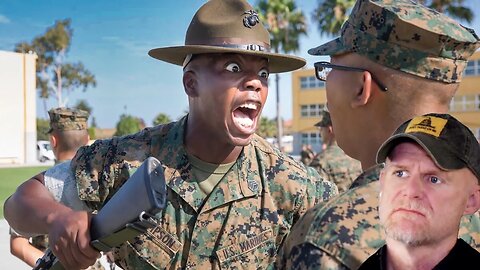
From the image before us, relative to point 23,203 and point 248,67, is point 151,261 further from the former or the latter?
point 248,67

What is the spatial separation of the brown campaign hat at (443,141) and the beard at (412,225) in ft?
0.31

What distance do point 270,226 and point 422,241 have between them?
157 centimetres

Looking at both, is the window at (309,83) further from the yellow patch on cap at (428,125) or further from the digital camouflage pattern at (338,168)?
the yellow patch on cap at (428,125)

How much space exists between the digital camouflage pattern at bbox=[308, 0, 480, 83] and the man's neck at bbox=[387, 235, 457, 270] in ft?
2.21

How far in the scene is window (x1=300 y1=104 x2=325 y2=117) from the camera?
4897cm

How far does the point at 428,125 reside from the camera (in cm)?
108

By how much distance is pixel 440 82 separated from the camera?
157 cm

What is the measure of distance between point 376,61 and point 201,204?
3.92 ft

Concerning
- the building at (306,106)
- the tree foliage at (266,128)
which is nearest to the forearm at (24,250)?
the building at (306,106)

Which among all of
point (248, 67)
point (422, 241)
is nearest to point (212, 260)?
point (248, 67)

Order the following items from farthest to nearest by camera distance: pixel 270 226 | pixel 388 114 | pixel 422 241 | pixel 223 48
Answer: pixel 270 226, pixel 223 48, pixel 388 114, pixel 422 241

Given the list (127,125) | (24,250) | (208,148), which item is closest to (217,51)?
(208,148)

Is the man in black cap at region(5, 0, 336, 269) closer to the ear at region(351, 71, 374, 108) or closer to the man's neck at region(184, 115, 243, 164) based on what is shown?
the man's neck at region(184, 115, 243, 164)

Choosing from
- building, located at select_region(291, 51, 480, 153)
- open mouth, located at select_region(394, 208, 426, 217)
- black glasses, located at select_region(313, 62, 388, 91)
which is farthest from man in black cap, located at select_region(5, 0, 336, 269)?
building, located at select_region(291, 51, 480, 153)
